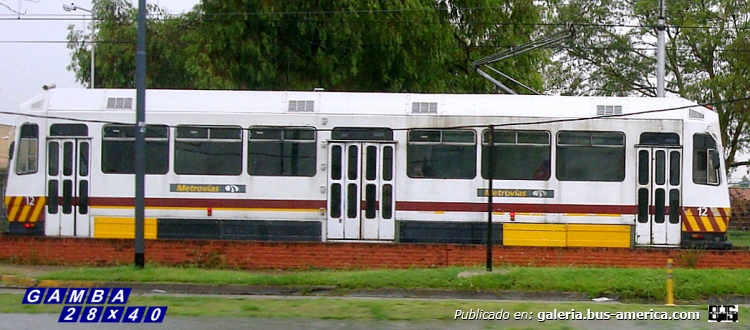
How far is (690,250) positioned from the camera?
1803cm

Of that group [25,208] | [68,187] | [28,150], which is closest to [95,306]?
[68,187]

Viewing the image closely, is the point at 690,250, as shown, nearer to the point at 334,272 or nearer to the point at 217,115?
the point at 334,272

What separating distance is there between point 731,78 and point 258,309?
90.4 ft

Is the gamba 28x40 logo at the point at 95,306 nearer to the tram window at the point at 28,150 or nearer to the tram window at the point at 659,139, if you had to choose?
the tram window at the point at 28,150

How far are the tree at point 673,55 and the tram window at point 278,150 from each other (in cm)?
1975

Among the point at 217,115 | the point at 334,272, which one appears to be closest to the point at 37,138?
the point at 217,115

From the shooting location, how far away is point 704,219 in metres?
19.1

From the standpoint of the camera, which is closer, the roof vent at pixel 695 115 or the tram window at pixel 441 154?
the roof vent at pixel 695 115

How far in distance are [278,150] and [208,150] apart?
1.44 metres

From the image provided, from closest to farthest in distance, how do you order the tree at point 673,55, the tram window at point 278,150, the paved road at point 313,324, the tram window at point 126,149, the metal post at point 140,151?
the paved road at point 313,324 < the metal post at point 140,151 < the tram window at point 278,150 < the tram window at point 126,149 < the tree at point 673,55

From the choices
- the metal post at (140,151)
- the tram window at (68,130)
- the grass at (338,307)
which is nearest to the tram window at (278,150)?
the metal post at (140,151)

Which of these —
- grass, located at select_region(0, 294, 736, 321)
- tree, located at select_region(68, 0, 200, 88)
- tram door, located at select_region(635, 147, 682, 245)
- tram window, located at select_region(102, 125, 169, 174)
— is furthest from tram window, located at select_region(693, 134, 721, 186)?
tree, located at select_region(68, 0, 200, 88)

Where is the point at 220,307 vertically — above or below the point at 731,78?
below

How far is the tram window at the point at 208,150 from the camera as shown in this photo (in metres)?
19.5
